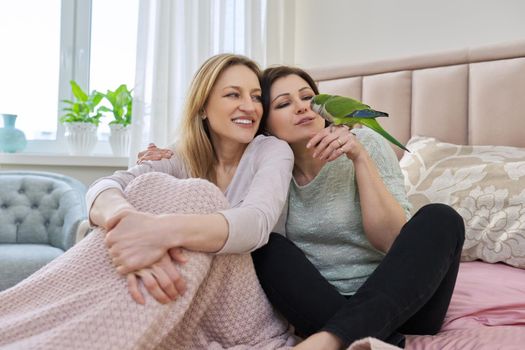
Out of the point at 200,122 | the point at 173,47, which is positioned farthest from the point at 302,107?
the point at 173,47

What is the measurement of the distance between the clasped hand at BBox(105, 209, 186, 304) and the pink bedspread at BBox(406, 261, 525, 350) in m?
0.49

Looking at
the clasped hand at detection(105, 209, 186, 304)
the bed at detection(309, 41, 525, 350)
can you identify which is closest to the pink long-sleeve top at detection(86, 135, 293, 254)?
the clasped hand at detection(105, 209, 186, 304)

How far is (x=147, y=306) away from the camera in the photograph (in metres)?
1.02

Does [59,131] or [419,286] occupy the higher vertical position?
[59,131]

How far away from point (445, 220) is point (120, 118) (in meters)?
2.21

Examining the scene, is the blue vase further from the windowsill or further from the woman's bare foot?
the woman's bare foot

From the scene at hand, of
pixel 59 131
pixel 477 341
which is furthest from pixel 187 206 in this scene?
pixel 59 131

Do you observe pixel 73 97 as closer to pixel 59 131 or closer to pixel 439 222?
pixel 59 131

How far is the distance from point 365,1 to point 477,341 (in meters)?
1.99

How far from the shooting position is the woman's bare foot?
3.34 ft

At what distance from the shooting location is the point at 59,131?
3240 millimetres

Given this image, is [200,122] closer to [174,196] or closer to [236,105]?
[236,105]

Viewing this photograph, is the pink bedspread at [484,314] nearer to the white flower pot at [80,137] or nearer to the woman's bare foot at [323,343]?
the woman's bare foot at [323,343]

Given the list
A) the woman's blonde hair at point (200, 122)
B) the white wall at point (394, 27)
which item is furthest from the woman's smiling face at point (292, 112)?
the white wall at point (394, 27)
